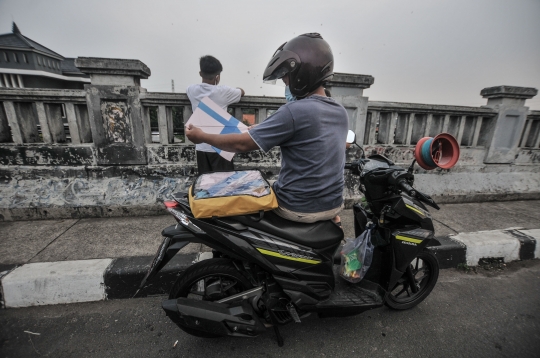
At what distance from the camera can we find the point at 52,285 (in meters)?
2.17

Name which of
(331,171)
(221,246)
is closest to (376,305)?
(331,171)

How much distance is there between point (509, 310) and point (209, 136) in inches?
113

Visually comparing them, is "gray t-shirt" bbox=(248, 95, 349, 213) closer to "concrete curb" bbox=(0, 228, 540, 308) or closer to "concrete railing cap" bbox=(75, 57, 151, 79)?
"concrete curb" bbox=(0, 228, 540, 308)

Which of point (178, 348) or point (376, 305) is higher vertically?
point (376, 305)

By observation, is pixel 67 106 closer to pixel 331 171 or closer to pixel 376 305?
pixel 331 171

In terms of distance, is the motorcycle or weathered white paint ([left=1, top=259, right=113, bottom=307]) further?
weathered white paint ([left=1, top=259, right=113, bottom=307])

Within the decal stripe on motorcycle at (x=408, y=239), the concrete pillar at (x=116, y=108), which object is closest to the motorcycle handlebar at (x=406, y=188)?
the decal stripe on motorcycle at (x=408, y=239)

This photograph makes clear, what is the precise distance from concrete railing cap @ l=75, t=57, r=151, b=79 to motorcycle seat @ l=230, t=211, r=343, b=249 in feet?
8.56

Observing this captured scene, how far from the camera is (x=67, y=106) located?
3260mm

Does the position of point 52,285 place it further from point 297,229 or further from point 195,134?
point 297,229

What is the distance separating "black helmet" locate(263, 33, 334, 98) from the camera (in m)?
1.58

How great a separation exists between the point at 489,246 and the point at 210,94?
11.9ft

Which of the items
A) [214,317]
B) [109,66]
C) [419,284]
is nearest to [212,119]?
[214,317]

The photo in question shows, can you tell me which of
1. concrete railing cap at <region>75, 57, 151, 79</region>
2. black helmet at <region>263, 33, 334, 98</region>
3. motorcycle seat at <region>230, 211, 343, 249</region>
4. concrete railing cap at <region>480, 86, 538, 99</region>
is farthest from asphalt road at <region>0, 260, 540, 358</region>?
concrete railing cap at <region>480, 86, 538, 99</region>
